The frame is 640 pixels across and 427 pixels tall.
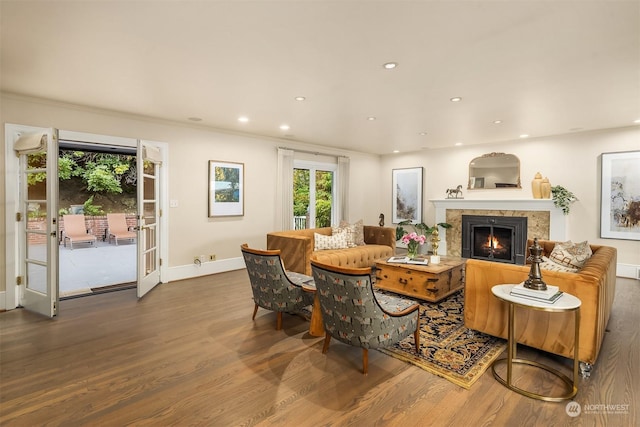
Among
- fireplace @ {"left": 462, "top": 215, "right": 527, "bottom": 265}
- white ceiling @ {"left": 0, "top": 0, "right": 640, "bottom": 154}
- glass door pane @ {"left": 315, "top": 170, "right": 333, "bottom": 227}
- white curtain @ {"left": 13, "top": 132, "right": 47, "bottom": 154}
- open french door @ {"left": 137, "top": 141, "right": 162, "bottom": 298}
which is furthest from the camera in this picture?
glass door pane @ {"left": 315, "top": 170, "right": 333, "bottom": 227}

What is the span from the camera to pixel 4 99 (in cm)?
367

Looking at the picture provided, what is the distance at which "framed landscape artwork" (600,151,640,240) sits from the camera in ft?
16.9

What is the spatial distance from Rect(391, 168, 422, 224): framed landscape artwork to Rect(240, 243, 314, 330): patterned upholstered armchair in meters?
5.41

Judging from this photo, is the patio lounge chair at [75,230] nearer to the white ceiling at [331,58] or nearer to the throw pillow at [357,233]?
the white ceiling at [331,58]

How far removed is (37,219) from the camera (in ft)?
12.1

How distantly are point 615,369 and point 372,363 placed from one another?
1865 millimetres

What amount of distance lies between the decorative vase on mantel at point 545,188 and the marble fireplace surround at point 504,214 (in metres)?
0.12

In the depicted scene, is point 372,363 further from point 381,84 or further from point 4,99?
point 4,99

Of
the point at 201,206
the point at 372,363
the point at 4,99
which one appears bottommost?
the point at 372,363

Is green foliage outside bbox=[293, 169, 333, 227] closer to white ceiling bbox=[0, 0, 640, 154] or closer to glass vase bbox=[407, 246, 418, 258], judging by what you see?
white ceiling bbox=[0, 0, 640, 154]

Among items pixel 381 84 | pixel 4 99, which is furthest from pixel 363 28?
pixel 4 99

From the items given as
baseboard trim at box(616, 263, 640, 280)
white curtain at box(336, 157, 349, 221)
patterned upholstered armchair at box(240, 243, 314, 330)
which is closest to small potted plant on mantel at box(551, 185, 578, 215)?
baseboard trim at box(616, 263, 640, 280)

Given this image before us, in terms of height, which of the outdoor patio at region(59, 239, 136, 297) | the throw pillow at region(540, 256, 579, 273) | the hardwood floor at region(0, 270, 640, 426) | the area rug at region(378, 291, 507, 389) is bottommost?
the hardwood floor at region(0, 270, 640, 426)

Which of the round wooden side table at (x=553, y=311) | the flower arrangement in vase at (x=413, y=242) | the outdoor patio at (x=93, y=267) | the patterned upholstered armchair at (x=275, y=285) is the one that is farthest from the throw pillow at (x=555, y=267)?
the outdoor patio at (x=93, y=267)
